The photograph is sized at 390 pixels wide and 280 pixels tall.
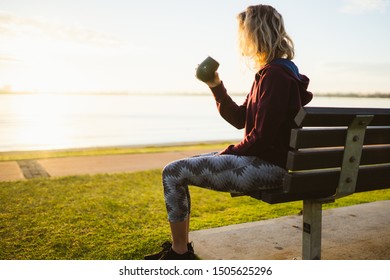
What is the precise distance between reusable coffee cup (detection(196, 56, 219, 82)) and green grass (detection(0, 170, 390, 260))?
148 cm

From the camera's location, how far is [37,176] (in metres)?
6.64

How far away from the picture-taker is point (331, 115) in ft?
7.54

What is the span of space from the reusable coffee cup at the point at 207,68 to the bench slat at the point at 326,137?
3.21 ft

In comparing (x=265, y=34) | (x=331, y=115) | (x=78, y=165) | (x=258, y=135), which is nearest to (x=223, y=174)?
(x=258, y=135)

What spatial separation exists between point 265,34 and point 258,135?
0.70m

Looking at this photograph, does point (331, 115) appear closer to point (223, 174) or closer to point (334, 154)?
point (334, 154)

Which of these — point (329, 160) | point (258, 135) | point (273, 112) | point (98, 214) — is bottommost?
point (98, 214)

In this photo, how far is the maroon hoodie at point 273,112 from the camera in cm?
245

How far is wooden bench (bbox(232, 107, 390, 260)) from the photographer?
233 cm

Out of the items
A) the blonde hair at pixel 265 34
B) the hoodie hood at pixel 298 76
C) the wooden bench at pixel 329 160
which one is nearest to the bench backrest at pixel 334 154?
the wooden bench at pixel 329 160

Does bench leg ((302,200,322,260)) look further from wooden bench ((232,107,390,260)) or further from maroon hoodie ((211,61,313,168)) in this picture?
maroon hoodie ((211,61,313,168))

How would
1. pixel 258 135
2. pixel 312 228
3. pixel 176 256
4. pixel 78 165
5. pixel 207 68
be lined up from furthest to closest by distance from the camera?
pixel 78 165 → pixel 207 68 → pixel 176 256 → pixel 312 228 → pixel 258 135
